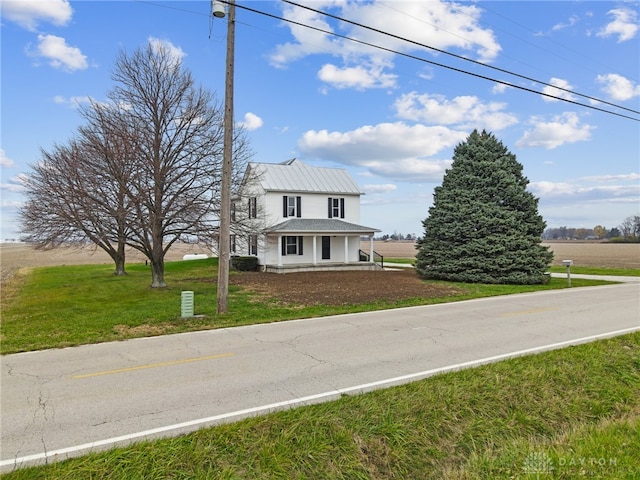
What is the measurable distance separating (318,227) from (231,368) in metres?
22.3

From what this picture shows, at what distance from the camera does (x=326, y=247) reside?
31000 mm

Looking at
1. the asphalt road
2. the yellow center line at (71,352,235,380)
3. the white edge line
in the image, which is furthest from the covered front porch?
the white edge line

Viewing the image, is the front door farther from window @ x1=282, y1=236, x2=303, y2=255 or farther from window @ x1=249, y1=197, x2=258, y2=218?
window @ x1=249, y1=197, x2=258, y2=218

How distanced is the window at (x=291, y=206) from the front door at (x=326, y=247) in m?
2.69

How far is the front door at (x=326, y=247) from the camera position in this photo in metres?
30.9

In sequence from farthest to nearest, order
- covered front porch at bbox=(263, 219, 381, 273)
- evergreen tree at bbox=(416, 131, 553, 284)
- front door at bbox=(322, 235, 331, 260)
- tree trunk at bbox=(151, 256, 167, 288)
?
front door at bbox=(322, 235, 331, 260) < covered front porch at bbox=(263, 219, 381, 273) < evergreen tree at bbox=(416, 131, 553, 284) < tree trunk at bbox=(151, 256, 167, 288)

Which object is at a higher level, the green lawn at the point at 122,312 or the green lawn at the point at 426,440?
the green lawn at the point at 122,312

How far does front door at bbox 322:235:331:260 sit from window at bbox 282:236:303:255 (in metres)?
1.93

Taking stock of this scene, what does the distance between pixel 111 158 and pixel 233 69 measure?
732cm

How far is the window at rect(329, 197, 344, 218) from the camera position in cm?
3138

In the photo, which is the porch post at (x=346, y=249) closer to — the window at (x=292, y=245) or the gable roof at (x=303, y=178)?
the window at (x=292, y=245)

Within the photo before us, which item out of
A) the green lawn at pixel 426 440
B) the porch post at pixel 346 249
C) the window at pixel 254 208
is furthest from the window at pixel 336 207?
the green lawn at pixel 426 440

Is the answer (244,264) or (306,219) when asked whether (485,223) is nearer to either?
(306,219)

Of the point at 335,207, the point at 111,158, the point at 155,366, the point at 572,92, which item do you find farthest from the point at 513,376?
the point at 335,207
